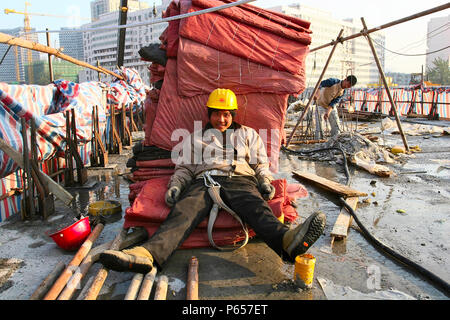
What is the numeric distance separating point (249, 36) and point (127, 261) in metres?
3.43

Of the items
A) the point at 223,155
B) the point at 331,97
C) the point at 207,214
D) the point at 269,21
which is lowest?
the point at 207,214

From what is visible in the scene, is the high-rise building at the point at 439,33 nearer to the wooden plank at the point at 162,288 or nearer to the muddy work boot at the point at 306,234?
the muddy work boot at the point at 306,234

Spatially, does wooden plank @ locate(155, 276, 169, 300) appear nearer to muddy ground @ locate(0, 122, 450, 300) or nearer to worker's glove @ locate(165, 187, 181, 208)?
muddy ground @ locate(0, 122, 450, 300)

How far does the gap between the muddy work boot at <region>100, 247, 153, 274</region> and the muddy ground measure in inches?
8.9

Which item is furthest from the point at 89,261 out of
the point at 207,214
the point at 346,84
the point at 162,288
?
the point at 346,84

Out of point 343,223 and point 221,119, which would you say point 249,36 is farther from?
point 343,223

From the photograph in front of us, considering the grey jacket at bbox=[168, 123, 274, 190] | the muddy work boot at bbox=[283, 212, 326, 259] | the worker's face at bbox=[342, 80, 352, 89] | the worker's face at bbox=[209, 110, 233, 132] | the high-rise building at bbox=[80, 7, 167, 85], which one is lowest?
the muddy work boot at bbox=[283, 212, 326, 259]

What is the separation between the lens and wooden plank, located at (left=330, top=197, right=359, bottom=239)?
11.9ft

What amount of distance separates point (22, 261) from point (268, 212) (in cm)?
234

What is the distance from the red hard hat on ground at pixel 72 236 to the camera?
333cm

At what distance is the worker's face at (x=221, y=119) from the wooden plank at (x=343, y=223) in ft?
5.57

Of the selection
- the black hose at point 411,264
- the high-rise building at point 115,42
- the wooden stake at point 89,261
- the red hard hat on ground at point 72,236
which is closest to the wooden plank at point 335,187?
the black hose at point 411,264

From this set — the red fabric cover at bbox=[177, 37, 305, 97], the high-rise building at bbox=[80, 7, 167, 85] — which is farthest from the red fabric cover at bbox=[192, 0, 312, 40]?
the high-rise building at bbox=[80, 7, 167, 85]

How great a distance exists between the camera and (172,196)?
3549 millimetres
